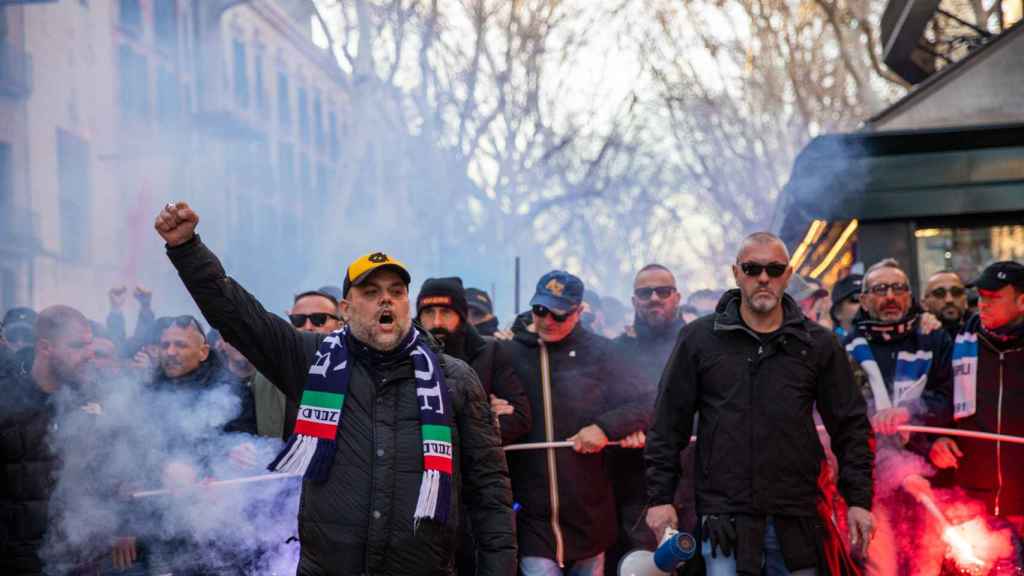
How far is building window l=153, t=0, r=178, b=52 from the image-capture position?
24000 mm

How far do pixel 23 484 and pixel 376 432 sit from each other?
238 centimetres

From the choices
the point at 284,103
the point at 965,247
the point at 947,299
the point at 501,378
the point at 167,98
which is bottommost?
the point at 501,378

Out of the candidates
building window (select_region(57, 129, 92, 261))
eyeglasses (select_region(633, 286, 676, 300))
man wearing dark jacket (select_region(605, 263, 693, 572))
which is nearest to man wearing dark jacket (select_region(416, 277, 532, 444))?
man wearing dark jacket (select_region(605, 263, 693, 572))

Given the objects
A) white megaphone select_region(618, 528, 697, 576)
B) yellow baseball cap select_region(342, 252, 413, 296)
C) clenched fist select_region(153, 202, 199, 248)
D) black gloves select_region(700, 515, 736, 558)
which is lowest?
white megaphone select_region(618, 528, 697, 576)

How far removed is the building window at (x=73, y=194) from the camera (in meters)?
20.1

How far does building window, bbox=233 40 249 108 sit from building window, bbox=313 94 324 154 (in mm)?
4770

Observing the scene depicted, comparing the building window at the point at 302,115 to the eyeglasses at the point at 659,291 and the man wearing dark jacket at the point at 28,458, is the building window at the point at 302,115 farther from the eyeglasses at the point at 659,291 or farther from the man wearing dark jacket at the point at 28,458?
the man wearing dark jacket at the point at 28,458

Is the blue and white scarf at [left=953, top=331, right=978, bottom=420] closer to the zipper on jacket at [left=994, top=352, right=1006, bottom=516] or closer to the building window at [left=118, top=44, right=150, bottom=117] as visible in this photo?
the zipper on jacket at [left=994, top=352, right=1006, bottom=516]

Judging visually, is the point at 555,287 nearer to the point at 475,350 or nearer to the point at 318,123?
the point at 475,350

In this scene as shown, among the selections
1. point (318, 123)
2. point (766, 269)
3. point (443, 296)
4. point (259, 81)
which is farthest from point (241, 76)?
point (766, 269)

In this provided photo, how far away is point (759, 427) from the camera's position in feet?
15.2

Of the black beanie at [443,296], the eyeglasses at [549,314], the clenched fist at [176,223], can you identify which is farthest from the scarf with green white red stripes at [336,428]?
the black beanie at [443,296]

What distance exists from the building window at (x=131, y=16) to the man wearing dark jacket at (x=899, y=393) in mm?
19365

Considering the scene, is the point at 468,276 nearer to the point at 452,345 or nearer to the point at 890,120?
the point at 890,120
